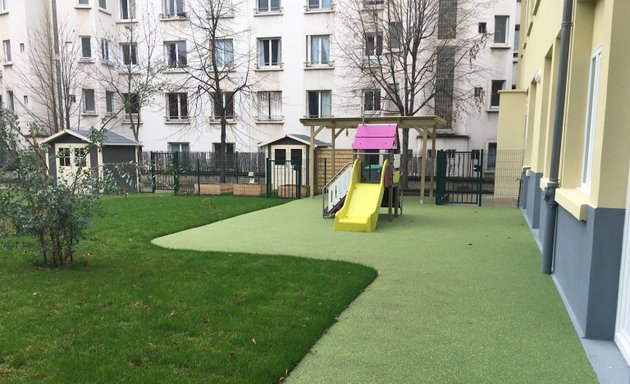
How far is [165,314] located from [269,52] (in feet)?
78.2

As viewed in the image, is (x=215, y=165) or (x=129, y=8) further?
(x=129, y=8)

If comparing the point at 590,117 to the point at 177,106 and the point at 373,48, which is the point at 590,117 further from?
the point at 177,106

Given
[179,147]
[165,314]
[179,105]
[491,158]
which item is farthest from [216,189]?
[165,314]

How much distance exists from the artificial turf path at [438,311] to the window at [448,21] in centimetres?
1477

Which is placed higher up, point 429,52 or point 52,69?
point 429,52

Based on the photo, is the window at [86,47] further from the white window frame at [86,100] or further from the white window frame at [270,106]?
the white window frame at [270,106]

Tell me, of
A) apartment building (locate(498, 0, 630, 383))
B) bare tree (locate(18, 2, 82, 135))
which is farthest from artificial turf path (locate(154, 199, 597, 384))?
bare tree (locate(18, 2, 82, 135))

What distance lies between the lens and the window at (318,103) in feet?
85.9

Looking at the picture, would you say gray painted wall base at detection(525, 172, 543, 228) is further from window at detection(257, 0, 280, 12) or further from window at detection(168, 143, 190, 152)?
window at detection(168, 143, 190, 152)

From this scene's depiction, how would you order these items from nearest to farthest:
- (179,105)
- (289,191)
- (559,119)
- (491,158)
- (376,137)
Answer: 1. (559,119)
2. (376,137)
3. (289,191)
4. (491,158)
5. (179,105)

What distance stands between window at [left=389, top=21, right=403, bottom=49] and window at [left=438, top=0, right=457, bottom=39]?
7.32 ft

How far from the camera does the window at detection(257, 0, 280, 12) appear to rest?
26.6 m

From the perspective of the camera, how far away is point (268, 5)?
2659cm

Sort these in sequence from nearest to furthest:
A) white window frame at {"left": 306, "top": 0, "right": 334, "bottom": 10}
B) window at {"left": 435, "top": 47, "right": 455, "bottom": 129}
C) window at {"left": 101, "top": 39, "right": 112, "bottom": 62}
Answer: window at {"left": 435, "top": 47, "right": 455, "bottom": 129}
white window frame at {"left": 306, "top": 0, "right": 334, "bottom": 10}
window at {"left": 101, "top": 39, "right": 112, "bottom": 62}
